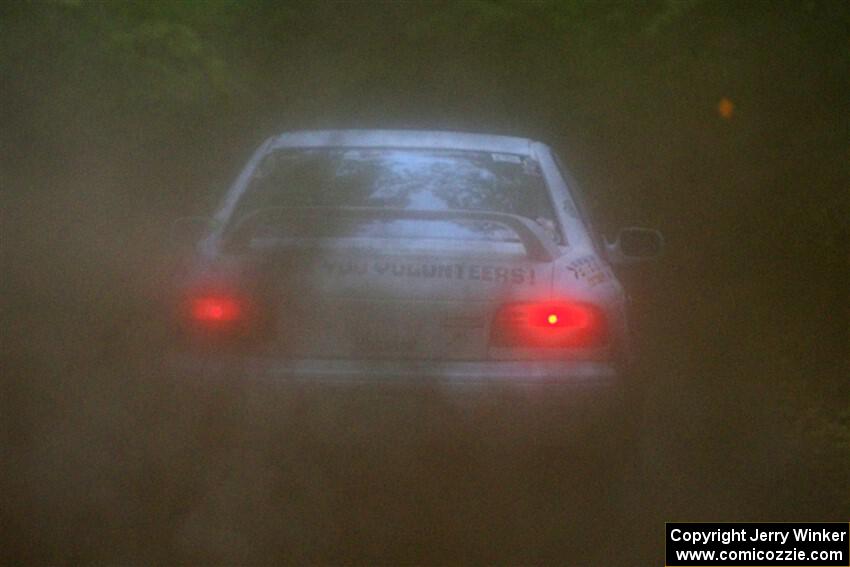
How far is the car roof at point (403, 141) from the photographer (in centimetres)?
689

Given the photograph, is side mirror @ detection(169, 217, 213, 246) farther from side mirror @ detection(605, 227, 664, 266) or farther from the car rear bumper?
side mirror @ detection(605, 227, 664, 266)

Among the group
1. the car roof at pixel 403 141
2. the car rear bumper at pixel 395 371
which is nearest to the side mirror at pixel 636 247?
the car roof at pixel 403 141

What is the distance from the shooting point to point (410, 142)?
6.89 metres

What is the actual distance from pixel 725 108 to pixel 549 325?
5207mm

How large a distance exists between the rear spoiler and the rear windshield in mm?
53

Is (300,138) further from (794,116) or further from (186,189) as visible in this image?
(186,189)

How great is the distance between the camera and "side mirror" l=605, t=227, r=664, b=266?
7.16m

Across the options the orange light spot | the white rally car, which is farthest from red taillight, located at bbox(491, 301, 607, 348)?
the orange light spot

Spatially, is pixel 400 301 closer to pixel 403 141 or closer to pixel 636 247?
pixel 403 141

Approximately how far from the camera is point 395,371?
546 centimetres

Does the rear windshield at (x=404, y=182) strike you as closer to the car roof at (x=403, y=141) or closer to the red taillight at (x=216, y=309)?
the car roof at (x=403, y=141)

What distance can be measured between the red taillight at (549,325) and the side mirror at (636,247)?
1.52 meters

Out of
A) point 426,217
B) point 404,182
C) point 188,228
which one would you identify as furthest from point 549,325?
point 188,228

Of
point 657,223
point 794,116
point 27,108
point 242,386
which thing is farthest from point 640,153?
point 242,386
